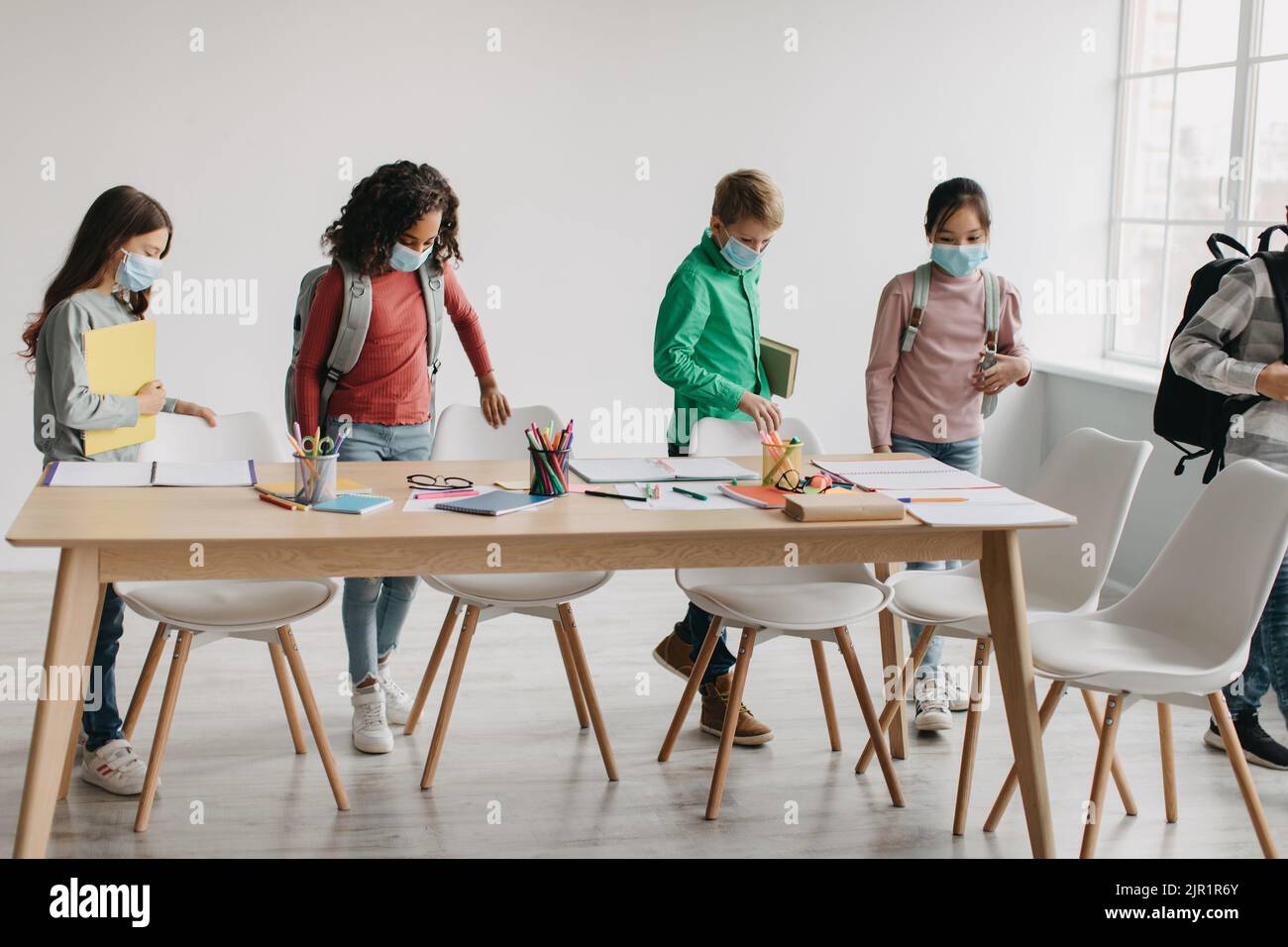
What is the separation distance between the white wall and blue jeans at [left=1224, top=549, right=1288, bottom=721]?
2603 millimetres

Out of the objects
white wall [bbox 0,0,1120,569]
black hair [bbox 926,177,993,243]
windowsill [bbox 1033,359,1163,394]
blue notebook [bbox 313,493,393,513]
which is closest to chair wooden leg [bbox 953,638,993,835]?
black hair [bbox 926,177,993,243]

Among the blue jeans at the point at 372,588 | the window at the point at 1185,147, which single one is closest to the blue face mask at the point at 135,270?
the blue jeans at the point at 372,588

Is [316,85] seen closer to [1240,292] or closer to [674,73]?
[674,73]

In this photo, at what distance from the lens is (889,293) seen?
3625 mm

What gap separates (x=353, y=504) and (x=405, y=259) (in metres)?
0.93

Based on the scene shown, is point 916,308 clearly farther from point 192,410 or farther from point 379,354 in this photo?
point 192,410

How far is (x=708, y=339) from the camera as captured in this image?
3596 millimetres

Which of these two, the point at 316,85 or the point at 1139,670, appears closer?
the point at 1139,670

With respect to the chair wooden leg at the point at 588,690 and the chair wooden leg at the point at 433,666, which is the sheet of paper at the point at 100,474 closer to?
the chair wooden leg at the point at 433,666

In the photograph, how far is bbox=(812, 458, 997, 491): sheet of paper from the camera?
3.02 m

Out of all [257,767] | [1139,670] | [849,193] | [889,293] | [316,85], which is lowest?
[257,767]

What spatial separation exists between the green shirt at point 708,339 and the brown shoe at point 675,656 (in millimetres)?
581
